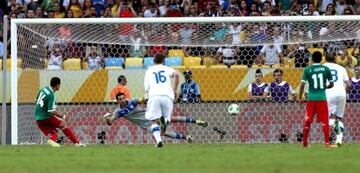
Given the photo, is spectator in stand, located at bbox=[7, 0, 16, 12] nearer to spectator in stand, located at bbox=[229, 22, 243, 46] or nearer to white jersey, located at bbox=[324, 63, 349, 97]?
spectator in stand, located at bbox=[229, 22, 243, 46]

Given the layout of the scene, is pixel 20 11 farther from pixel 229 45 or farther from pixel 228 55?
pixel 229 45

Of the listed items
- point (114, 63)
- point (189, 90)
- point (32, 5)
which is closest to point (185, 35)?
point (189, 90)

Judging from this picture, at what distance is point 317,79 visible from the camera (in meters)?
19.9

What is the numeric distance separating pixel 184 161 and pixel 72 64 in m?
11.2

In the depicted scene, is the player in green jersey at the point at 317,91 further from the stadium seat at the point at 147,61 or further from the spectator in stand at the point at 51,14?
the spectator in stand at the point at 51,14

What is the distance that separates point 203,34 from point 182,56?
94 centimetres

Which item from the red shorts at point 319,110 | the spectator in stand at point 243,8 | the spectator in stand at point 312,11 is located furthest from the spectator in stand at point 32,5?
the red shorts at point 319,110

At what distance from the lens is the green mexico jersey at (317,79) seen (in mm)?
19828

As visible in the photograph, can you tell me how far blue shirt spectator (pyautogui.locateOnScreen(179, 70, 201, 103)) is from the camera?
2552 centimetres

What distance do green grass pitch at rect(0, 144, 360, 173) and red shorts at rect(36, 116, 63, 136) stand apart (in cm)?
351

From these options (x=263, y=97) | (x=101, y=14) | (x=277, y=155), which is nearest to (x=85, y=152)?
(x=277, y=155)

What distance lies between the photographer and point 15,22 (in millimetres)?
24734

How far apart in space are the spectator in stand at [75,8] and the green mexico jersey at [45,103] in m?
8.17

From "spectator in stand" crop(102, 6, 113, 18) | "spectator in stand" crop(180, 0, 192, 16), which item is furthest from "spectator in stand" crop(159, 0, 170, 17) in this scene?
"spectator in stand" crop(102, 6, 113, 18)
